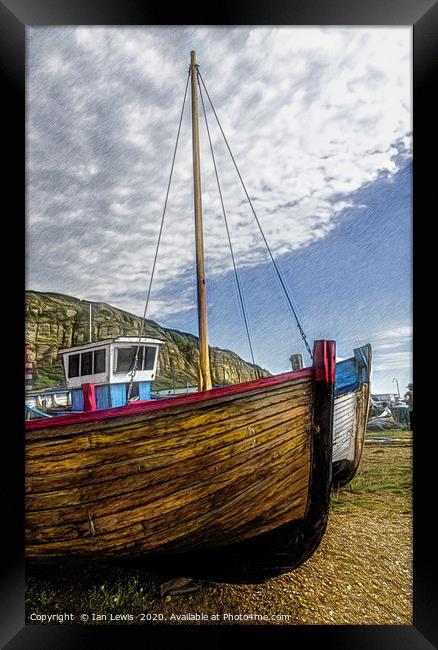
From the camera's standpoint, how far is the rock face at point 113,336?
2592mm

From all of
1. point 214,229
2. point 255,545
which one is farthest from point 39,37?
point 255,545

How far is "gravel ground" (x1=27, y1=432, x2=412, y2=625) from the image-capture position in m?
2.58

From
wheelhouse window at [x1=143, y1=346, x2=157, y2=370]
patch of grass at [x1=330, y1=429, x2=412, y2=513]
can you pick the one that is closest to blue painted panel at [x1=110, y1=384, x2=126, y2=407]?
wheelhouse window at [x1=143, y1=346, x2=157, y2=370]

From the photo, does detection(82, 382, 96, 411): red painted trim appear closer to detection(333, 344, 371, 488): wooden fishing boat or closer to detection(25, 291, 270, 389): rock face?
detection(25, 291, 270, 389): rock face

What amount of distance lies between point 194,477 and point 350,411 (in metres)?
0.81

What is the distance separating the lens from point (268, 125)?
2.64 meters

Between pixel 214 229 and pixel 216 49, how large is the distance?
2.86 ft

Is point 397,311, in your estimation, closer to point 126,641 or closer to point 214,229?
point 214,229

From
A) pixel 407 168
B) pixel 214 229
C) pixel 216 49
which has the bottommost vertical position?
pixel 214 229

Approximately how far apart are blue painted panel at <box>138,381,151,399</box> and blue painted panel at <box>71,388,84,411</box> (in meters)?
0.28

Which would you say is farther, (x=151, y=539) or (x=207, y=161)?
(x=207, y=161)
